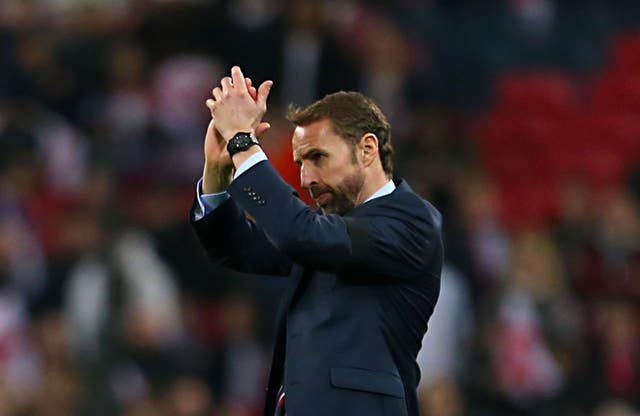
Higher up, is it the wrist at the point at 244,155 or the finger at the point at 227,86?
the finger at the point at 227,86

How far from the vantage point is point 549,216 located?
9008 mm

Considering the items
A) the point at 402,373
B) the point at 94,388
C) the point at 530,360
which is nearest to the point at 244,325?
the point at 94,388

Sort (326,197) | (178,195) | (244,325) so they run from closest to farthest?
1. (326,197)
2. (244,325)
3. (178,195)

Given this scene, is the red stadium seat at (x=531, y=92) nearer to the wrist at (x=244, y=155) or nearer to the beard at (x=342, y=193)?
the beard at (x=342, y=193)

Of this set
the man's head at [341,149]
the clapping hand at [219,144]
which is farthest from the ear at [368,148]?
the clapping hand at [219,144]

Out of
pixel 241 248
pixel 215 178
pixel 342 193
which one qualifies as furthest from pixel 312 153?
pixel 241 248

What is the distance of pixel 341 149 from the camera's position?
144 inches

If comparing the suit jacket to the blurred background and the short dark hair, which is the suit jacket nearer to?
the short dark hair

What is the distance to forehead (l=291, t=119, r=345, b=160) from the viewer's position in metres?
3.66

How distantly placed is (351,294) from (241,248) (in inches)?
18.5

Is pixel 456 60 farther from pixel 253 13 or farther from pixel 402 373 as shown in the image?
pixel 402 373

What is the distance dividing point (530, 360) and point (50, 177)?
2.82 m

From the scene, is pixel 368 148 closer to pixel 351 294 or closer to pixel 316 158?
pixel 316 158

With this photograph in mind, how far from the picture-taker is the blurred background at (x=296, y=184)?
24.4ft
